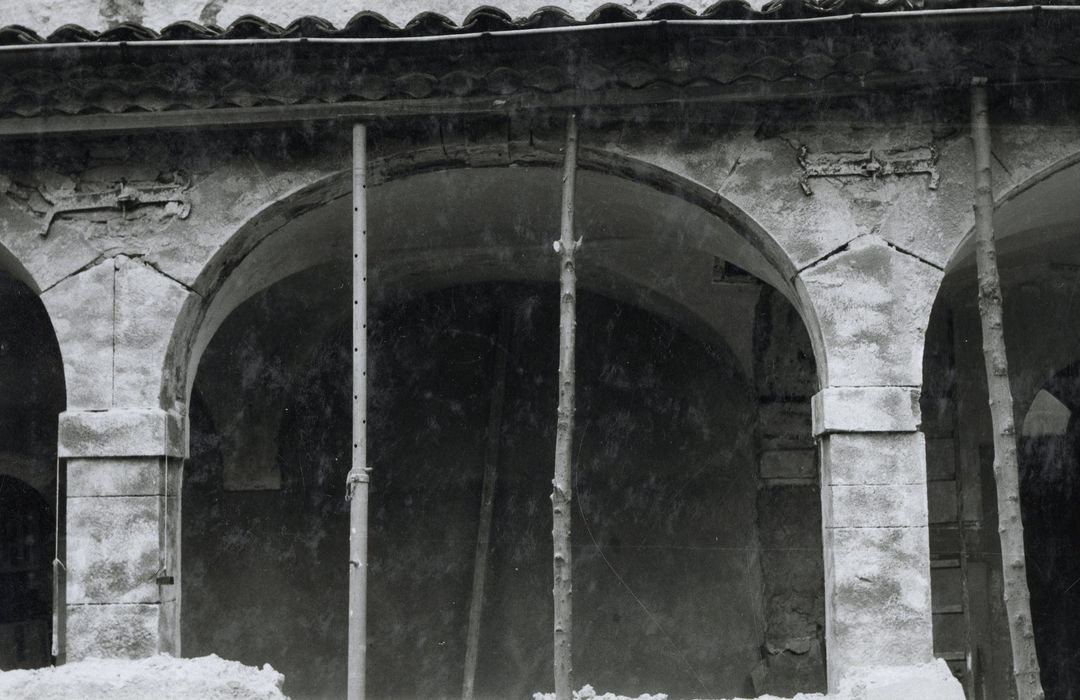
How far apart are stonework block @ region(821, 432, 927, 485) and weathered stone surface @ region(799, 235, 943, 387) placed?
25cm

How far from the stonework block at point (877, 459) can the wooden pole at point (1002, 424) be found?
0.35 meters

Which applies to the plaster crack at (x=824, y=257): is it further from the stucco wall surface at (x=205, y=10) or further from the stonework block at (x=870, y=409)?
the stucco wall surface at (x=205, y=10)

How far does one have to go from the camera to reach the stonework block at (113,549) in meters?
5.66

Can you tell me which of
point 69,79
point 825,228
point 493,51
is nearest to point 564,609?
point 825,228

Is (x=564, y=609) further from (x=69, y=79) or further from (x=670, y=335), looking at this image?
(x=670, y=335)

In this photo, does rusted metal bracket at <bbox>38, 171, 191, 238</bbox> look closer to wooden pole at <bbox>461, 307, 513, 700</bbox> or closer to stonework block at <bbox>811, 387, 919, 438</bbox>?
stonework block at <bbox>811, 387, 919, 438</bbox>

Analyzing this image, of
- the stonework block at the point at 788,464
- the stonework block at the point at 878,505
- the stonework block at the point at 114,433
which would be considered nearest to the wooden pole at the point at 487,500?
the stonework block at the point at 788,464

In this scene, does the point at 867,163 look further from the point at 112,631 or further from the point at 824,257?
the point at 112,631

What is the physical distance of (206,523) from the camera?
29.0ft

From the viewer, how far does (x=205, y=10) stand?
772cm

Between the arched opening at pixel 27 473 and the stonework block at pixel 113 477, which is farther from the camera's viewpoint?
the arched opening at pixel 27 473

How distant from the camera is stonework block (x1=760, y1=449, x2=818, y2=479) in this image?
27.3ft

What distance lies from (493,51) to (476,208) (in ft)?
5.49

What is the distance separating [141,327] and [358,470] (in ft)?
4.21
